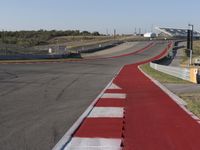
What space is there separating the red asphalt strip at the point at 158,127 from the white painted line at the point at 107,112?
0.68 ft

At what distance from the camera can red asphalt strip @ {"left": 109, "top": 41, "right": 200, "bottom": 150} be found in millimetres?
7953

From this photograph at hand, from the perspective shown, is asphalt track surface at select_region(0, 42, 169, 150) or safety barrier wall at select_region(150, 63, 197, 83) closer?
asphalt track surface at select_region(0, 42, 169, 150)

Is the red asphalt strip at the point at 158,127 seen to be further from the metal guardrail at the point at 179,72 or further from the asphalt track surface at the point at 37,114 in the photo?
the metal guardrail at the point at 179,72

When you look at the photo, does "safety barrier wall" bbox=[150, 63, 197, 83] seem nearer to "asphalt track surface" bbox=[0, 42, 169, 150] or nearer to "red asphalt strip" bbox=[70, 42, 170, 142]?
"asphalt track surface" bbox=[0, 42, 169, 150]

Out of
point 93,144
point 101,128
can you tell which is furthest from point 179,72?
point 93,144

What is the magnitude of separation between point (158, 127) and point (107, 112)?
7.67 ft

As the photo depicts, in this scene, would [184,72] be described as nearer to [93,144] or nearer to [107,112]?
[107,112]

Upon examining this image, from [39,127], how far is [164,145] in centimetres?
285

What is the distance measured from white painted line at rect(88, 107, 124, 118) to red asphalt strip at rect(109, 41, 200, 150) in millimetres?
207

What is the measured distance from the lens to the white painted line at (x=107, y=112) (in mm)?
11205

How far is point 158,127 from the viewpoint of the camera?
384 inches

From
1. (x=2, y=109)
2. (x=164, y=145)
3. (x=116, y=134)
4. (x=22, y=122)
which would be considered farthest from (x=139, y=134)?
(x=2, y=109)

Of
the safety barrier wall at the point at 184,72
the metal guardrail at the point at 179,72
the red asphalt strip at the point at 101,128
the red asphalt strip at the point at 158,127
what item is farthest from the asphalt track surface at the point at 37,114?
A: the metal guardrail at the point at 179,72

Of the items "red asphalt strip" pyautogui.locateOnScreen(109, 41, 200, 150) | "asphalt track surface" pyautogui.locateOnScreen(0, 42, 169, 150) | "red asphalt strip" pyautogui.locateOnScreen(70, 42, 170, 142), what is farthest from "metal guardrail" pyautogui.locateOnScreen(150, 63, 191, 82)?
"red asphalt strip" pyautogui.locateOnScreen(70, 42, 170, 142)
